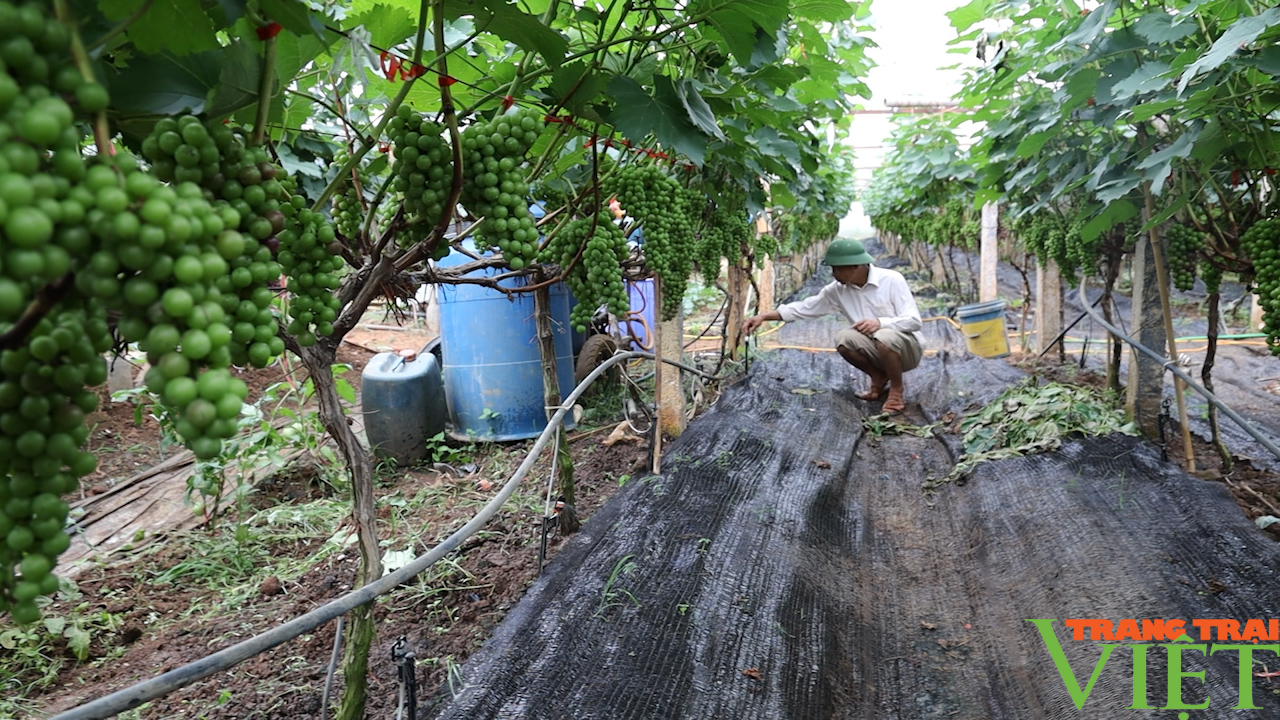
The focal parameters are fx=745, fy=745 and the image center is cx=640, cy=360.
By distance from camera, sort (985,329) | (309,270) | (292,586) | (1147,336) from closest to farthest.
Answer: (309,270) → (292,586) → (1147,336) → (985,329)

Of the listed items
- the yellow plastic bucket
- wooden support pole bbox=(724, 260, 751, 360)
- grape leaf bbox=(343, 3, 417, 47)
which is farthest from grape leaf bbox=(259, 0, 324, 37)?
the yellow plastic bucket

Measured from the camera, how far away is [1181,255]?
164 inches

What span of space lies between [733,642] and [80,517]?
356 cm

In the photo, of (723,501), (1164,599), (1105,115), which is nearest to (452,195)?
(723,501)

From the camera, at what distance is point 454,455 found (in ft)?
16.8

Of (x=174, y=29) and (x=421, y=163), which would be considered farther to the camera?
(x=421, y=163)

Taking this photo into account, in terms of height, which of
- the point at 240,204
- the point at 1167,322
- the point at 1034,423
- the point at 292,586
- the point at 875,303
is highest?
the point at 240,204

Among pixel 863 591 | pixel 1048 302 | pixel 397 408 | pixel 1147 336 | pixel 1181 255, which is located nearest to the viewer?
pixel 863 591

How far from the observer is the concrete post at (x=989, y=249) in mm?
10445

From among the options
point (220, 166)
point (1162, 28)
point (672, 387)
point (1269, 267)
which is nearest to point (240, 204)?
point (220, 166)

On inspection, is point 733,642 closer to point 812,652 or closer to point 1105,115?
point 812,652

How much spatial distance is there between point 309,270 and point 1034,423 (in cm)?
456

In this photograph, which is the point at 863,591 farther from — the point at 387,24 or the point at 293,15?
the point at 293,15

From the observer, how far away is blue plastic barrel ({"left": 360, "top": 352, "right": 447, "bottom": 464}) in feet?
16.4
